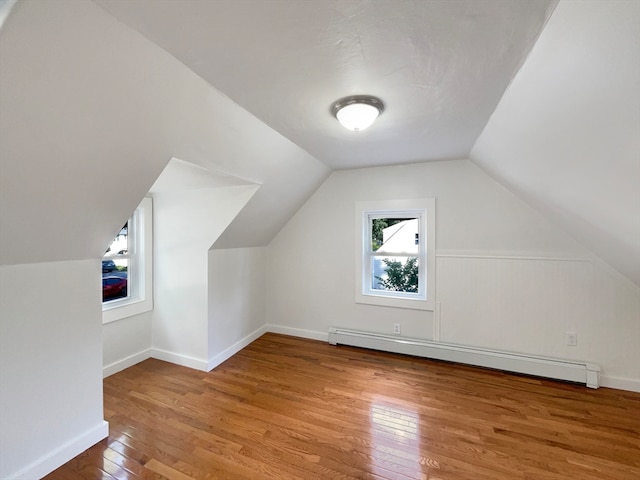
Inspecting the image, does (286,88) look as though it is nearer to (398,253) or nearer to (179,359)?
(398,253)

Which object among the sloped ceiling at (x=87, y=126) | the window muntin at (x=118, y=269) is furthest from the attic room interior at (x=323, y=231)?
the window muntin at (x=118, y=269)

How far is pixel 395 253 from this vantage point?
10.8 ft

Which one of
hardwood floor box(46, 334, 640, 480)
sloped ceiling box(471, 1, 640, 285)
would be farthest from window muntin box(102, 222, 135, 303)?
sloped ceiling box(471, 1, 640, 285)

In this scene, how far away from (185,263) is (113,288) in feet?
2.61

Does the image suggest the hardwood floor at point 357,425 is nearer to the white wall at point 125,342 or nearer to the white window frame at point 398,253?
the white wall at point 125,342

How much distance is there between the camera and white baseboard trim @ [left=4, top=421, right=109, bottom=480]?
1.51 meters

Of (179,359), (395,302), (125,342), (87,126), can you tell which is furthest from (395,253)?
(125,342)

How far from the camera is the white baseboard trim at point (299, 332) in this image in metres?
3.52

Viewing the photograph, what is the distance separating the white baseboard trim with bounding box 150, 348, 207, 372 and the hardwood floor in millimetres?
80

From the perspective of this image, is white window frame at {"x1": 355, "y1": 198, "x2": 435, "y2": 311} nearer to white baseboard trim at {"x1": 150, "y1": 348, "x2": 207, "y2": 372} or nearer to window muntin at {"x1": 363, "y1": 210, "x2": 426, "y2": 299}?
window muntin at {"x1": 363, "y1": 210, "x2": 426, "y2": 299}

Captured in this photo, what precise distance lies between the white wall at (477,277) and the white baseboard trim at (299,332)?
0.07 feet

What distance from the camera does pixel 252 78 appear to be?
4.52ft

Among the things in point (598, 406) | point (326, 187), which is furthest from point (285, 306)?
point (598, 406)

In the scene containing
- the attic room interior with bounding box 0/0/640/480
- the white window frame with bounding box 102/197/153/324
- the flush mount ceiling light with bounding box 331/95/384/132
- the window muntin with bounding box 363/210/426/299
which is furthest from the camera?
the window muntin with bounding box 363/210/426/299
